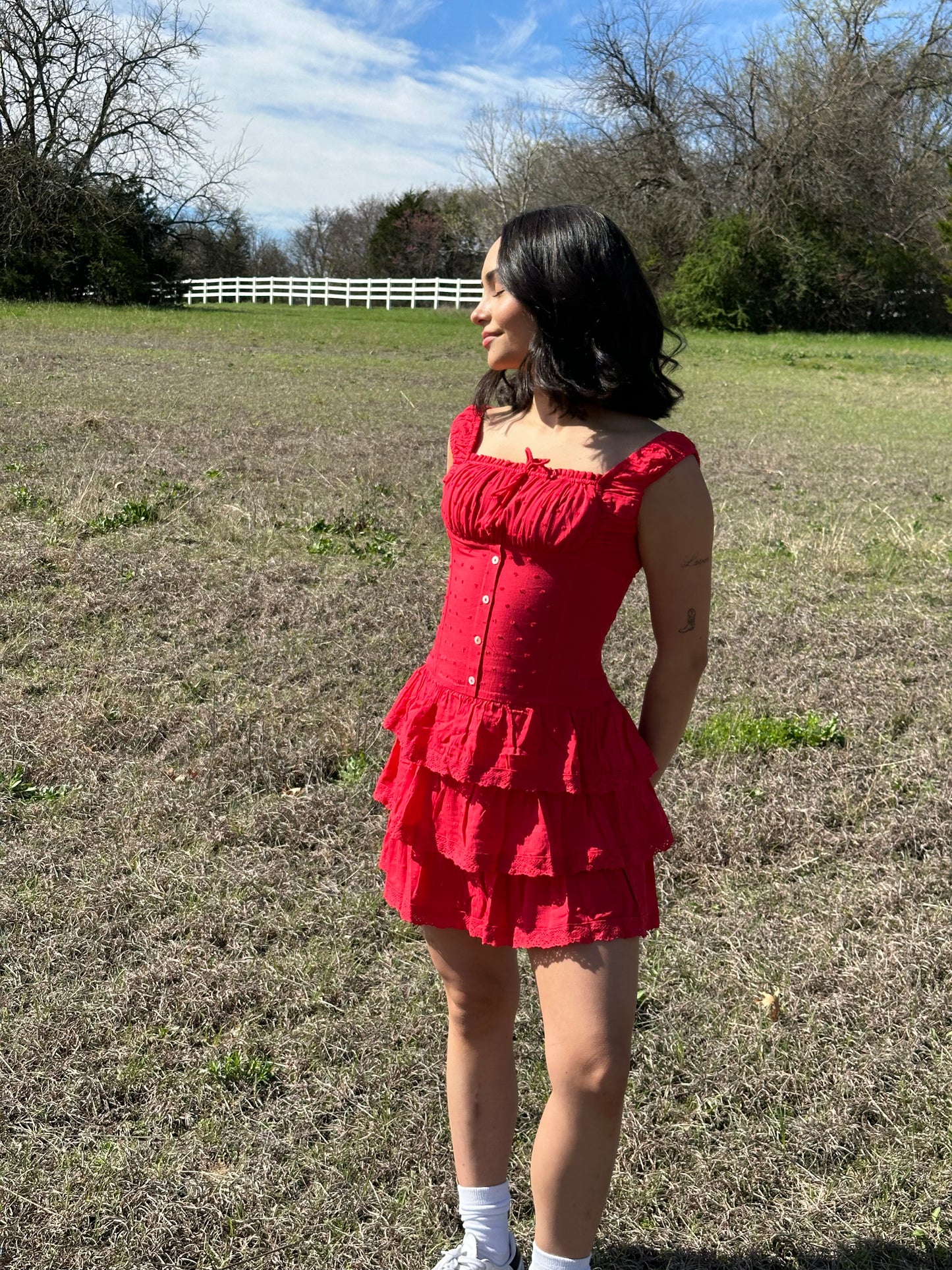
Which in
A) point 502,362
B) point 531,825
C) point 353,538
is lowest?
point 353,538

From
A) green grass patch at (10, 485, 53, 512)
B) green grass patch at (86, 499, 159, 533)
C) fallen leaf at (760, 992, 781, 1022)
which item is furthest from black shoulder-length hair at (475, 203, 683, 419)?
green grass patch at (10, 485, 53, 512)

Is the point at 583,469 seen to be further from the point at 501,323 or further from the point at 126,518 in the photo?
the point at 126,518

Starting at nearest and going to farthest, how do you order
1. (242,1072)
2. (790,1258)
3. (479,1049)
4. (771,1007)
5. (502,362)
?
1. (502,362)
2. (479,1049)
3. (790,1258)
4. (242,1072)
5. (771,1007)

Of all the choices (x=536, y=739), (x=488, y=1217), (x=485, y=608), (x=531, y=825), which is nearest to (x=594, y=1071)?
(x=531, y=825)

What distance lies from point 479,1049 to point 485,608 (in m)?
0.78

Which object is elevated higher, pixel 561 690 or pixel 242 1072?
pixel 561 690

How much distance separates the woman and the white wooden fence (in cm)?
3716

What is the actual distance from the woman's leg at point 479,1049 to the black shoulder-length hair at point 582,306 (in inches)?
35.6

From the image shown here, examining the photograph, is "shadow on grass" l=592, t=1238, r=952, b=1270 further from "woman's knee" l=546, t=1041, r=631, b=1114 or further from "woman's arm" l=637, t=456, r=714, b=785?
"woman's arm" l=637, t=456, r=714, b=785

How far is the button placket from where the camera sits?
5.55 feet

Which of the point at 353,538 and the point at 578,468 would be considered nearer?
the point at 578,468

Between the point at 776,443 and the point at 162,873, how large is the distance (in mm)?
9730

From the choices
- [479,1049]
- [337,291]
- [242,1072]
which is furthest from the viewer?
[337,291]

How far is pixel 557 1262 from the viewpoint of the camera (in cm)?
168
